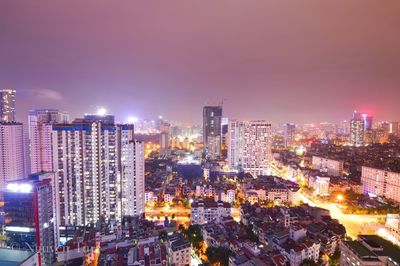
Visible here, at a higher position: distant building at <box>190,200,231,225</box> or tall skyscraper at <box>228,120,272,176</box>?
tall skyscraper at <box>228,120,272,176</box>

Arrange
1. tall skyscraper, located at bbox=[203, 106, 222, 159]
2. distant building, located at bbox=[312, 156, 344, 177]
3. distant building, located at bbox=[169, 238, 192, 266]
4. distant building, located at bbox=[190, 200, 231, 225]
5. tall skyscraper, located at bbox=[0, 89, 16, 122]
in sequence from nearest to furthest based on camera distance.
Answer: distant building, located at bbox=[169, 238, 192, 266] < distant building, located at bbox=[190, 200, 231, 225] < tall skyscraper, located at bbox=[0, 89, 16, 122] < distant building, located at bbox=[312, 156, 344, 177] < tall skyscraper, located at bbox=[203, 106, 222, 159]

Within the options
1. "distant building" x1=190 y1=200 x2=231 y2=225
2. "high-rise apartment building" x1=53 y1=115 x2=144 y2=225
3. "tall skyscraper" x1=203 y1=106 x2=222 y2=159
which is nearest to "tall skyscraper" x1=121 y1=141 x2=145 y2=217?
"high-rise apartment building" x1=53 y1=115 x2=144 y2=225

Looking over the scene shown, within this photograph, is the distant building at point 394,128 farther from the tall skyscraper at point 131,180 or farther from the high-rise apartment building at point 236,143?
the tall skyscraper at point 131,180

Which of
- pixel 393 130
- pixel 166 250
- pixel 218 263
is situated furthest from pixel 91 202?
pixel 393 130

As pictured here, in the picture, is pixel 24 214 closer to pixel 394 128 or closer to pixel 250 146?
pixel 250 146

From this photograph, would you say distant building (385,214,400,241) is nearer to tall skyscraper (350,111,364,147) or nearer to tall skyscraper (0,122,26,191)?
tall skyscraper (0,122,26,191)

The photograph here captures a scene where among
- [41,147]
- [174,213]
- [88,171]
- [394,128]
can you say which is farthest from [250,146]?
[394,128]

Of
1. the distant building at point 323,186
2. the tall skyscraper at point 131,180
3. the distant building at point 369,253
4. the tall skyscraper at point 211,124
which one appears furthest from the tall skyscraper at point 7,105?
the distant building at point 369,253
